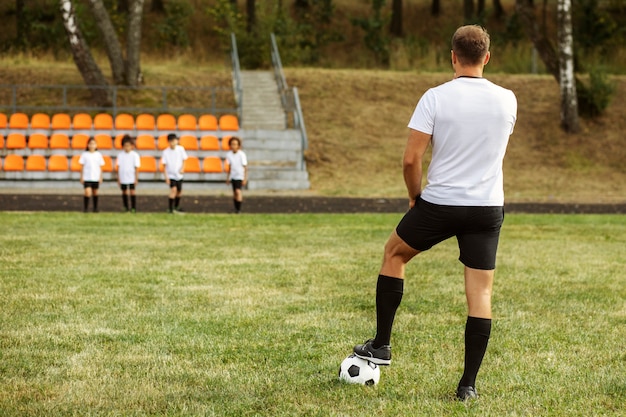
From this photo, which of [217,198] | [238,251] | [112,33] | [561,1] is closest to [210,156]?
[217,198]

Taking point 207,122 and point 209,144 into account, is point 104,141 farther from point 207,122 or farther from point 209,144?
point 207,122

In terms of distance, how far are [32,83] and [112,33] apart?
3232 millimetres

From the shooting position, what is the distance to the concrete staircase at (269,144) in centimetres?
2569

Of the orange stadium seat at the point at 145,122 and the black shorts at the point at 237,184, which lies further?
the orange stadium seat at the point at 145,122

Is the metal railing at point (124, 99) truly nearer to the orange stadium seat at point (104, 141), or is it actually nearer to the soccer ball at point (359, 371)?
the orange stadium seat at point (104, 141)

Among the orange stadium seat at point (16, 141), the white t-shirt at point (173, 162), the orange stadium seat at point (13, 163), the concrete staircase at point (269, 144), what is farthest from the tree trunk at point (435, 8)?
the white t-shirt at point (173, 162)

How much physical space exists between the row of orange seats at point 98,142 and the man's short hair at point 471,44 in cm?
2128

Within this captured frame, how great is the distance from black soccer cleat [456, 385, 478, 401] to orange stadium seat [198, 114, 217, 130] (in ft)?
73.8

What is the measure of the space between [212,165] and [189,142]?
3.99 ft

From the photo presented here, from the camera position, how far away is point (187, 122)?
27.2m

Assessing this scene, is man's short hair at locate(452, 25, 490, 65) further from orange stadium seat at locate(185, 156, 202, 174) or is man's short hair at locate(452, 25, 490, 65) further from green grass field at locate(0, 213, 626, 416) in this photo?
orange stadium seat at locate(185, 156, 202, 174)

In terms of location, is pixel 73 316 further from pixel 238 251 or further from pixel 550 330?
pixel 238 251

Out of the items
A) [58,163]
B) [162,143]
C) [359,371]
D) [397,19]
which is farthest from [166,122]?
[397,19]

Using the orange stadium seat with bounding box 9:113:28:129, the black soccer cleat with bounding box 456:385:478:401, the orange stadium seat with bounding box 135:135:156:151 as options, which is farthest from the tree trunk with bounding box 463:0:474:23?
the black soccer cleat with bounding box 456:385:478:401
